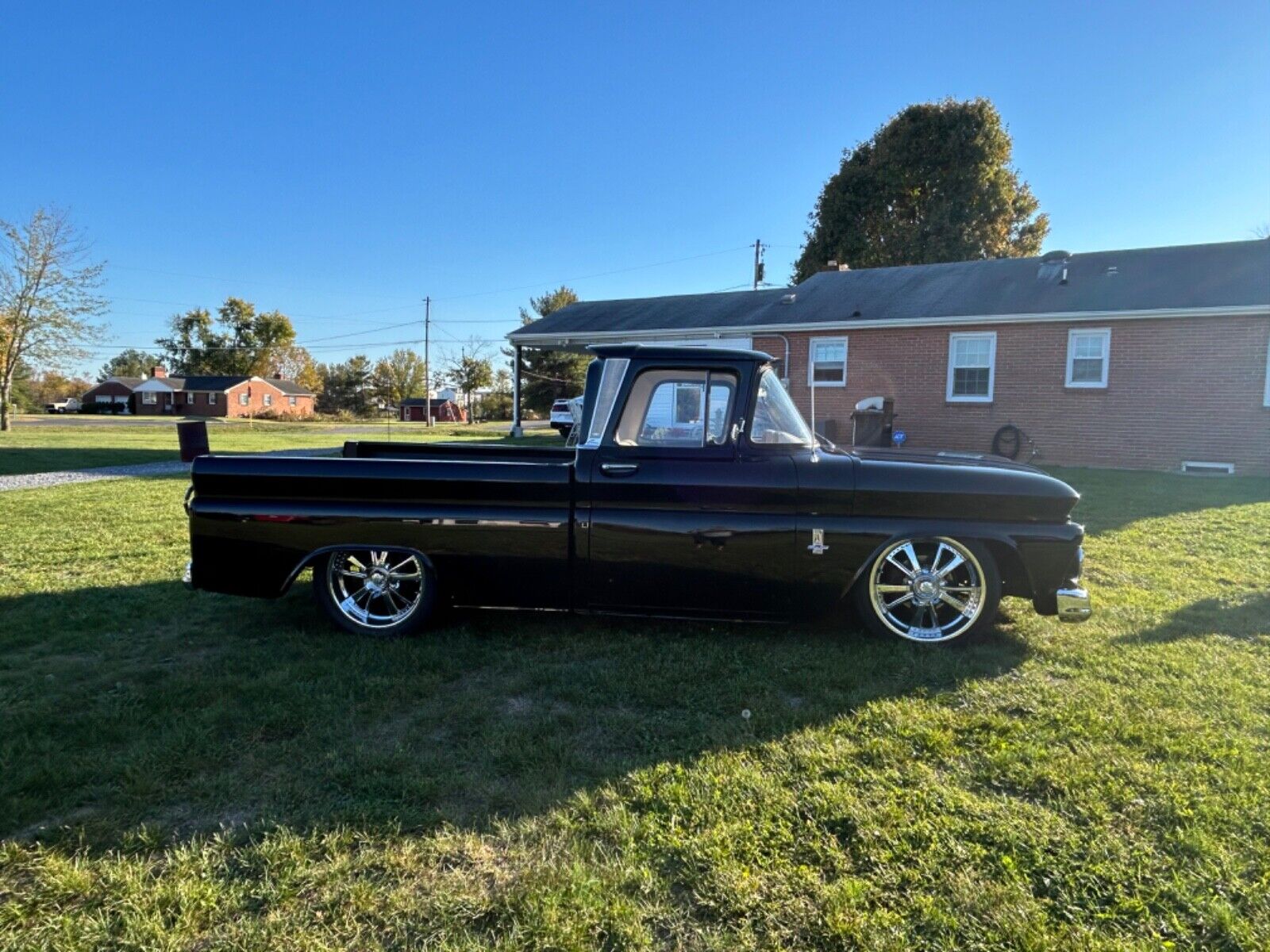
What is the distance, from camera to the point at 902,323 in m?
15.4

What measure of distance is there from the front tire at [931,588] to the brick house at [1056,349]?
9439 millimetres

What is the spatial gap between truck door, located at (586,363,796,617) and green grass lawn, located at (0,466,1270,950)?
31 centimetres

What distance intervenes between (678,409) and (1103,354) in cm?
1354

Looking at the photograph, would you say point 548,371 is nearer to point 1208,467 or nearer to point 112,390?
point 1208,467

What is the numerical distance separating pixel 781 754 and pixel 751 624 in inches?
62.4

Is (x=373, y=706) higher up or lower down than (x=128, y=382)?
lower down

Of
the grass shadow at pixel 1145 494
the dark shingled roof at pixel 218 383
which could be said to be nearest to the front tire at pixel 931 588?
the grass shadow at pixel 1145 494

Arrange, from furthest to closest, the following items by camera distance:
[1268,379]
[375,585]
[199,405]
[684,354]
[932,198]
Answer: [199,405], [932,198], [1268,379], [375,585], [684,354]

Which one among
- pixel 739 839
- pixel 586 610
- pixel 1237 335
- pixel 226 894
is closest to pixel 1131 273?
pixel 1237 335

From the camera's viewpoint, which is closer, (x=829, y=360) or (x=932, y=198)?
(x=829, y=360)

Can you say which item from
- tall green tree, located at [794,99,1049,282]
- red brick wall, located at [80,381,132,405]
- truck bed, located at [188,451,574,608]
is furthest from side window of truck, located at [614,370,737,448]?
red brick wall, located at [80,381,132,405]

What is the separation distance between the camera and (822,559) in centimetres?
384

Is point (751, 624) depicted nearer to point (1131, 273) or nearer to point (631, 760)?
point (631, 760)

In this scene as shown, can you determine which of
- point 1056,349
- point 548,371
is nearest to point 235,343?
point 548,371
